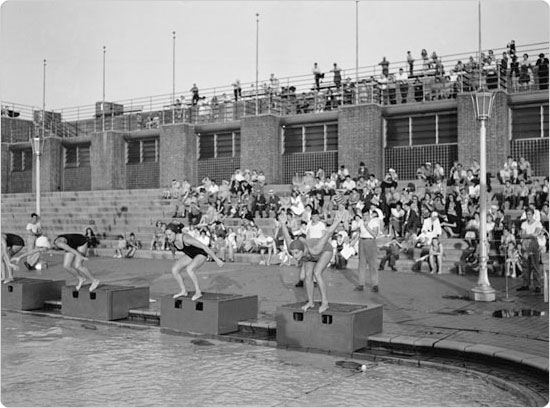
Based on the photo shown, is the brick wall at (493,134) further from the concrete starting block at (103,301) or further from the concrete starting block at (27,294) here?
the concrete starting block at (27,294)

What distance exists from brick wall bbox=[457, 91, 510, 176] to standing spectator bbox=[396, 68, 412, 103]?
336 centimetres

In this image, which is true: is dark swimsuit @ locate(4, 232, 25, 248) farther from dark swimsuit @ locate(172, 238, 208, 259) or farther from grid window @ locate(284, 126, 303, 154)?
grid window @ locate(284, 126, 303, 154)

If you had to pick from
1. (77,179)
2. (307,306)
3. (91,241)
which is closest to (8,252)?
(307,306)

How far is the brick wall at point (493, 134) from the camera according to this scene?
26.8 meters

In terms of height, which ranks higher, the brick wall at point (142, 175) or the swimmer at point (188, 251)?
the brick wall at point (142, 175)

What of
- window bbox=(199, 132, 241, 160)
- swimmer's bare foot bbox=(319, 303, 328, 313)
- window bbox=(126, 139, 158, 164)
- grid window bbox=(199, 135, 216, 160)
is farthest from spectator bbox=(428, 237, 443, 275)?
window bbox=(126, 139, 158, 164)

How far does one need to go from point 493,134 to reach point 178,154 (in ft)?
53.7

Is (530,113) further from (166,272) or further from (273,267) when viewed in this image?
(166,272)

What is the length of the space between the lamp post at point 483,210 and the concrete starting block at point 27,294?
27.2ft

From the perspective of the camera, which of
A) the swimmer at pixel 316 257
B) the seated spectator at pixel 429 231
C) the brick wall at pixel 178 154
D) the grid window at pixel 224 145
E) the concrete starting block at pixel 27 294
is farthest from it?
the brick wall at pixel 178 154

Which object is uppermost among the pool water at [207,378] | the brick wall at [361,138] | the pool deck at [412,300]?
the brick wall at [361,138]

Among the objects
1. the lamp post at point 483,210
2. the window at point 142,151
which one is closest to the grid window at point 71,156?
the window at point 142,151

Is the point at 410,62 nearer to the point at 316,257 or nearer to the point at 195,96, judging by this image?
the point at 195,96

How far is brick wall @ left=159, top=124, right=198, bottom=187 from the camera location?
118 ft
